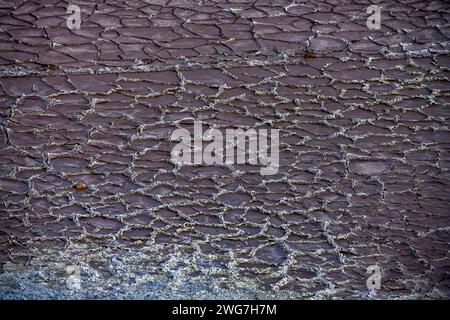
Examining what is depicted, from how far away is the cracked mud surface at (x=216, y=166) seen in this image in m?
1.45

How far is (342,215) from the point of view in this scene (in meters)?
1.47

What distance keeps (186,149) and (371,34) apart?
620 millimetres

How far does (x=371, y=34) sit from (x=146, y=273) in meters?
0.94

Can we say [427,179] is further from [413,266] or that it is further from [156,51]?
[156,51]

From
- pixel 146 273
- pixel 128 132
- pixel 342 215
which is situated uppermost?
pixel 128 132

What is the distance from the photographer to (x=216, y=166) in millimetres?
1477

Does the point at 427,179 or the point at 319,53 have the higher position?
the point at 319,53

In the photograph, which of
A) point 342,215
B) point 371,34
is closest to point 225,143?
point 342,215

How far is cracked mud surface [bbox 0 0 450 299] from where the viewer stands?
1448mm

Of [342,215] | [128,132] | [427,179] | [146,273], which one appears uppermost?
[128,132]

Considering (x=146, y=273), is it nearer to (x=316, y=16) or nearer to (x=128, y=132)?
(x=128, y=132)

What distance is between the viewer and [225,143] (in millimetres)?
1470

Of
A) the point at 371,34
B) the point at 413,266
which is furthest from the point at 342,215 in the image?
the point at 371,34

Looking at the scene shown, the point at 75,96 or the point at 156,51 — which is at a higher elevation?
the point at 156,51
